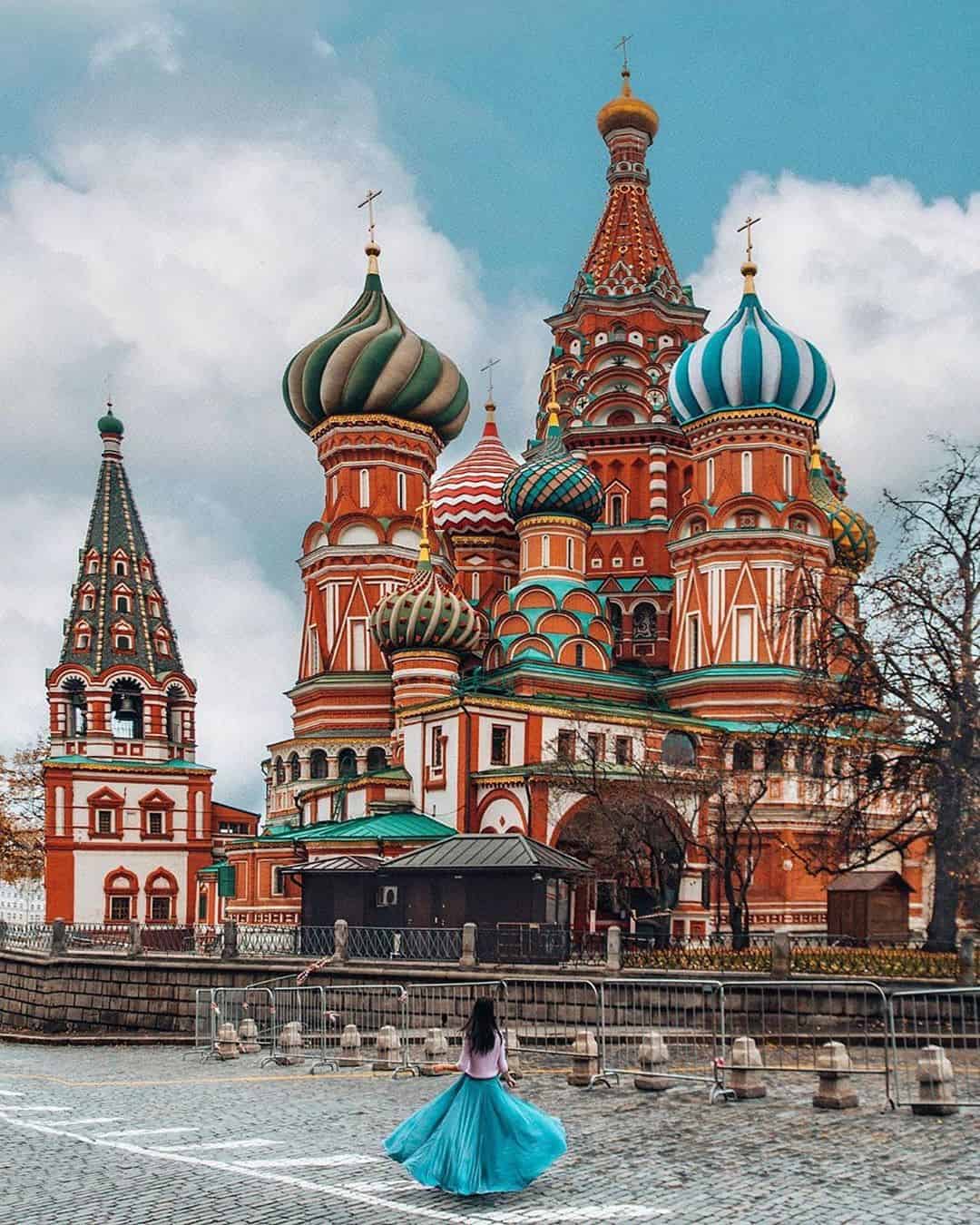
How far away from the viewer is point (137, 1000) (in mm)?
31625

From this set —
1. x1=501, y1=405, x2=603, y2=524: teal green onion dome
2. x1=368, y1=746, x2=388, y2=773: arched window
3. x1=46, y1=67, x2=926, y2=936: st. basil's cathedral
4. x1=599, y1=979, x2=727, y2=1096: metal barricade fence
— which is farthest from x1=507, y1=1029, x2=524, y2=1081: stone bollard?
x1=501, y1=405, x2=603, y2=524: teal green onion dome

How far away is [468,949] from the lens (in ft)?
85.2

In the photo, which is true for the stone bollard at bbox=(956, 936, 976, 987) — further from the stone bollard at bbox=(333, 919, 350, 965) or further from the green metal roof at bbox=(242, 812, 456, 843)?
the green metal roof at bbox=(242, 812, 456, 843)

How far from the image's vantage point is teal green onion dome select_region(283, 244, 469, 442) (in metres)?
49.8

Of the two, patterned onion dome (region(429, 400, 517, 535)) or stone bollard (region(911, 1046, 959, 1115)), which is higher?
patterned onion dome (region(429, 400, 517, 535))

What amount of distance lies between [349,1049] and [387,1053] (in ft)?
3.84

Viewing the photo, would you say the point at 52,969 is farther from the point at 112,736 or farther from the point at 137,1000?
the point at 112,736

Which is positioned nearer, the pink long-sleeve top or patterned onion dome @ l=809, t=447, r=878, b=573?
the pink long-sleeve top

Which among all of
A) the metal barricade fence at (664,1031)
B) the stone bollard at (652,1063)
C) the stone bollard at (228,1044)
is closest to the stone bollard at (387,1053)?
the metal barricade fence at (664,1031)

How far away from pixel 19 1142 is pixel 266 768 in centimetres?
3834

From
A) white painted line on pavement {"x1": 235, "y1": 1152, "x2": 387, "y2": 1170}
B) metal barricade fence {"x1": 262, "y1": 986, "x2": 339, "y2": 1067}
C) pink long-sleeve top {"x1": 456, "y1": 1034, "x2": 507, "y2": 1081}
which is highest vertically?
pink long-sleeve top {"x1": 456, "y1": 1034, "x2": 507, "y2": 1081}

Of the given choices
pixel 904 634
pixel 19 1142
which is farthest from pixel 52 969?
pixel 19 1142

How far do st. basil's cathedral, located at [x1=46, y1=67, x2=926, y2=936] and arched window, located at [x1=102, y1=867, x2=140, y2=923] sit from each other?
9 centimetres

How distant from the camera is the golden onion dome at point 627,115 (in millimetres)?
56344
